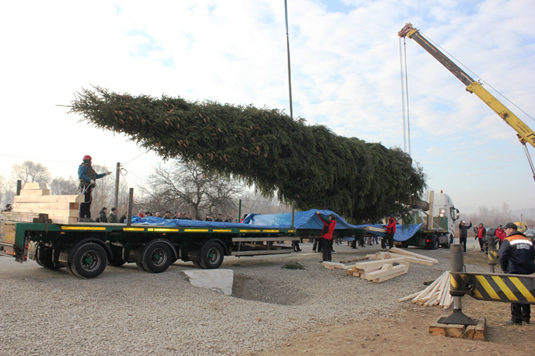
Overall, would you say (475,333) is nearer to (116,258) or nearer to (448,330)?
(448,330)

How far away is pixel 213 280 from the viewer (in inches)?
401

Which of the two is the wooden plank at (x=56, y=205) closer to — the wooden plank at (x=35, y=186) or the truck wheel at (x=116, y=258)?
the wooden plank at (x=35, y=186)

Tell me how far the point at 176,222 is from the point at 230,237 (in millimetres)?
1871

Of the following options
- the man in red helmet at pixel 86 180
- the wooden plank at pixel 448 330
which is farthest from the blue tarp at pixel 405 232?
the wooden plank at pixel 448 330

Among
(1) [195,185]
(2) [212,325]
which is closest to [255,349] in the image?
(2) [212,325]

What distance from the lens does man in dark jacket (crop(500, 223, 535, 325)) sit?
23.6 feet

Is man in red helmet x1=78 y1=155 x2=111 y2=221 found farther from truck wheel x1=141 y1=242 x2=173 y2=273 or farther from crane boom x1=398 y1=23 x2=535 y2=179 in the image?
crane boom x1=398 y1=23 x2=535 y2=179

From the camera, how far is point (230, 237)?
12852 mm

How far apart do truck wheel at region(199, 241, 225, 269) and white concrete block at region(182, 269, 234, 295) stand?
4.68 feet

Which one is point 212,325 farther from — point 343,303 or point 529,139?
point 529,139

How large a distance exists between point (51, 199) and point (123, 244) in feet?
7.29

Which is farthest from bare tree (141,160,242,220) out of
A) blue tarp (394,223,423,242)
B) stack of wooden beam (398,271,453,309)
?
stack of wooden beam (398,271,453,309)

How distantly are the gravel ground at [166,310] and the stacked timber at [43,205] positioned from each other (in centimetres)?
137

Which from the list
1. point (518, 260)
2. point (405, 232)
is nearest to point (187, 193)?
point (405, 232)
